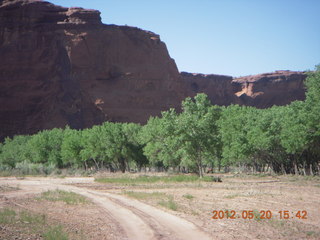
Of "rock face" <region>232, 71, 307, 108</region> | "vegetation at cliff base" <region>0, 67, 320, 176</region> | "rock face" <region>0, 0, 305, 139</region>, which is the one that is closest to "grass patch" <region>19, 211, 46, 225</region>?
"vegetation at cliff base" <region>0, 67, 320, 176</region>

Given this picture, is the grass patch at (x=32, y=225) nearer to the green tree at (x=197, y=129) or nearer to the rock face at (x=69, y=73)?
the green tree at (x=197, y=129)

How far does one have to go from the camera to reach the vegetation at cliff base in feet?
132

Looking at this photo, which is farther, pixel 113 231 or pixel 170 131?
pixel 170 131

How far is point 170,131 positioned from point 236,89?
13891 centimetres

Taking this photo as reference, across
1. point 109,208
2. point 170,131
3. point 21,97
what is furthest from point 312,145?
point 21,97

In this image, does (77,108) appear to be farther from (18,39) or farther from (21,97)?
(18,39)

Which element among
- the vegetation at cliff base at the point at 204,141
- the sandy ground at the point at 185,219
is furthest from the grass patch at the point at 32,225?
the vegetation at cliff base at the point at 204,141

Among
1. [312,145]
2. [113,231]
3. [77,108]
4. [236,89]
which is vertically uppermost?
[236,89]

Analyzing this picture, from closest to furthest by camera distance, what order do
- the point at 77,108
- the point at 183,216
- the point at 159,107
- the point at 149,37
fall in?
the point at 183,216 < the point at 77,108 < the point at 159,107 < the point at 149,37

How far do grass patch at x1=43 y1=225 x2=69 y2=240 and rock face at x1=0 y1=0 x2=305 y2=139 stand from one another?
101m

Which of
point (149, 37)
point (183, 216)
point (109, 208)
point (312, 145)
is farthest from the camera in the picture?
point (149, 37)

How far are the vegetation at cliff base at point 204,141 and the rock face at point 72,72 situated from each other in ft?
96.8

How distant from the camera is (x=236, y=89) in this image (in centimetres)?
17662
